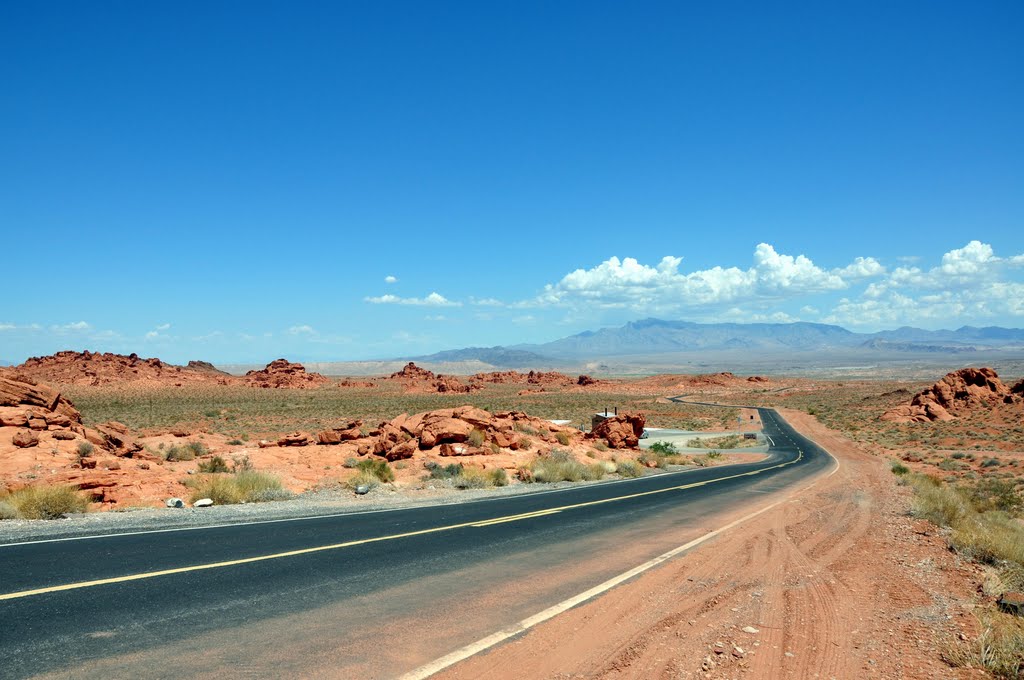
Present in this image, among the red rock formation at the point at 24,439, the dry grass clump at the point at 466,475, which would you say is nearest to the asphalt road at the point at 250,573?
the dry grass clump at the point at 466,475

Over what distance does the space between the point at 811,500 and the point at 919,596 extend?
1006 centimetres

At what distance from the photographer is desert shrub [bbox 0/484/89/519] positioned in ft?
40.4

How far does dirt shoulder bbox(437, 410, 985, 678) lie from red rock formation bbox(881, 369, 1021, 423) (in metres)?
58.0

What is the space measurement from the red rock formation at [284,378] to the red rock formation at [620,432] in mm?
75304

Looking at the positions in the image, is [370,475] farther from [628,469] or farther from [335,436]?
[628,469]

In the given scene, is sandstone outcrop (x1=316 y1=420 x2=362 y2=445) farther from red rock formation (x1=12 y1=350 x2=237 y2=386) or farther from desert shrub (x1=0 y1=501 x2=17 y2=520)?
red rock formation (x1=12 y1=350 x2=237 y2=386)

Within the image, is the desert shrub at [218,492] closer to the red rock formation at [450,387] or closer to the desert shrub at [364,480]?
the desert shrub at [364,480]

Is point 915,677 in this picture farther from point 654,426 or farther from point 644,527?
point 654,426

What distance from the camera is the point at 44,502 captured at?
1259 cm

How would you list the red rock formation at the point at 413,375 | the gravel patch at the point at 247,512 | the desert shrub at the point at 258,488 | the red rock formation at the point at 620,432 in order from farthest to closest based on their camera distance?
the red rock formation at the point at 413,375, the red rock formation at the point at 620,432, the desert shrub at the point at 258,488, the gravel patch at the point at 247,512

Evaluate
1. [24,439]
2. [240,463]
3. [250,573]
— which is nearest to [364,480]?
[240,463]

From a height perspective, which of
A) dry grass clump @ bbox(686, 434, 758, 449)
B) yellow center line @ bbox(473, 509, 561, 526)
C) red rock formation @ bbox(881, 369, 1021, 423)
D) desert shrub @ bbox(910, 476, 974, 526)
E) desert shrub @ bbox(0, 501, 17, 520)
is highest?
desert shrub @ bbox(0, 501, 17, 520)

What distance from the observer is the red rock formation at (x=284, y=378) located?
343ft

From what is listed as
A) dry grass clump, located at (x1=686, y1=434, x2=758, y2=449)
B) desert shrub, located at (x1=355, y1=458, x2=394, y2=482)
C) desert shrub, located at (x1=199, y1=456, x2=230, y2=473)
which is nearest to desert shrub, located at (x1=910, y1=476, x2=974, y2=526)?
desert shrub, located at (x1=355, y1=458, x2=394, y2=482)
